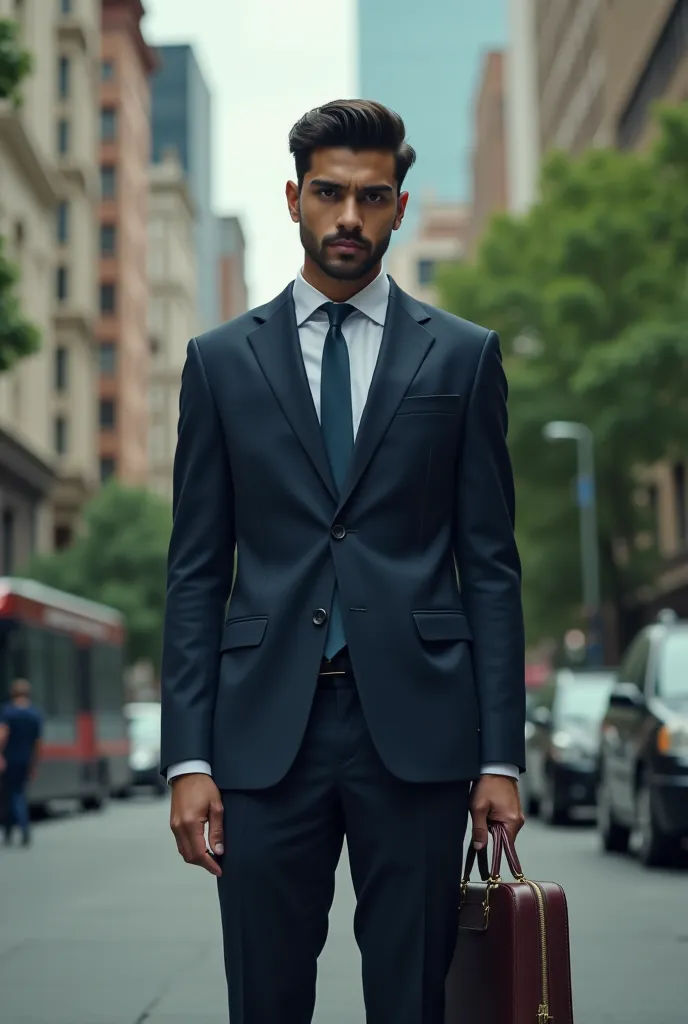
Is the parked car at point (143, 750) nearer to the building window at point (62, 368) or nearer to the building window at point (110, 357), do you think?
the building window at point (62, 368)

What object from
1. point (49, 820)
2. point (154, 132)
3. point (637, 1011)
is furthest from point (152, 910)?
point (154, 132)

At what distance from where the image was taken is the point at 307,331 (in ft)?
12.1

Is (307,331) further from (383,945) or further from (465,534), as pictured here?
(383,945)

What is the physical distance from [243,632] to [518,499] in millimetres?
37762

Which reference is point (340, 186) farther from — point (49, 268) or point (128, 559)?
point (128, 559)

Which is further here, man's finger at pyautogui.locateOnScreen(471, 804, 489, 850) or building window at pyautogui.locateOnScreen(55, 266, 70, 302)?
building window at pyautogui.locateOnScreen(55, 266, 70, 302)

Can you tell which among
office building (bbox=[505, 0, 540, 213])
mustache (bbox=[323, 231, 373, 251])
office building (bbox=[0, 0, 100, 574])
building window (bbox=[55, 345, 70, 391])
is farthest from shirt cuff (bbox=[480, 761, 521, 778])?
office building (bbox=[505, 0, 540, 213])

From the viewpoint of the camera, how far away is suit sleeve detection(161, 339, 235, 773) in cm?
349

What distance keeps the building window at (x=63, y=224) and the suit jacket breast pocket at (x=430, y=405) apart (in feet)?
260

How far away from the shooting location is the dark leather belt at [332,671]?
11.2ft

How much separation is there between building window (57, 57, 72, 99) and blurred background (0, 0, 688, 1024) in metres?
0.27

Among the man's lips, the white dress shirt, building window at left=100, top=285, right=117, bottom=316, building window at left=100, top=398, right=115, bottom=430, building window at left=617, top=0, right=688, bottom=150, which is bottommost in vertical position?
the white dress shirt

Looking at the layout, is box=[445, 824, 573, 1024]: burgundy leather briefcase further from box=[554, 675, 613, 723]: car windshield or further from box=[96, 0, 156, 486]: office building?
box=[96, 0, 156, 486]: office building

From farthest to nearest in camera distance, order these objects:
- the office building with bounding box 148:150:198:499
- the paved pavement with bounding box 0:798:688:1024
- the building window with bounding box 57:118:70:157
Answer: the office building with bounding box 148:150:198:499 < the building window with bounding box 57:118:70:157 < the paved pavement with bounding box 0:798:688:1024
